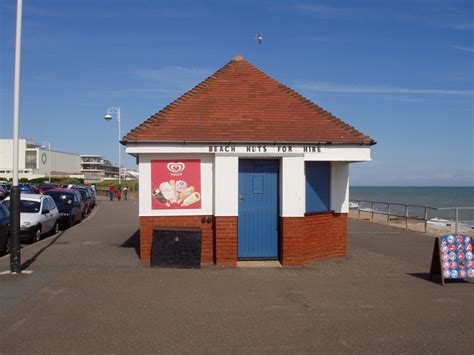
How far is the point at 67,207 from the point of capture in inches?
800

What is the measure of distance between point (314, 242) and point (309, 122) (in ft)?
8.61

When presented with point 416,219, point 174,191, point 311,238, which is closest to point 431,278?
point 311,238

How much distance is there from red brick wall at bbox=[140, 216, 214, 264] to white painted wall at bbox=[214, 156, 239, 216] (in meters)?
0.58

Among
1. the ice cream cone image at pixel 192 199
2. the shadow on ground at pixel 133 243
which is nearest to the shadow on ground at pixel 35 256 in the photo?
the shadow on ground at pixel 133 243

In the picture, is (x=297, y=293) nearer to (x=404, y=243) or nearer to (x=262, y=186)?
(x=262, y=186)

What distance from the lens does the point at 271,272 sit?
30.6ft

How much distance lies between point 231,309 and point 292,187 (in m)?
3.80

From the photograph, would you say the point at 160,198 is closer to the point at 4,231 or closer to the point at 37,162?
the point at 4,231

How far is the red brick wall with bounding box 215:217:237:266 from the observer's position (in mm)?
9898

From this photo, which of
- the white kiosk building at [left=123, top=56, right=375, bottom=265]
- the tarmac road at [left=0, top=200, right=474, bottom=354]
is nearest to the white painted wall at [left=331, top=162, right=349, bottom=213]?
the white kiosk building at [left=123, top=56, right=375, bottom=265]

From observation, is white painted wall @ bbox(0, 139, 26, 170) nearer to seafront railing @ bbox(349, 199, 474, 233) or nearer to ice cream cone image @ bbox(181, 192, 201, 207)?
seafront railing @ bbox(349, 199, 474, 233)

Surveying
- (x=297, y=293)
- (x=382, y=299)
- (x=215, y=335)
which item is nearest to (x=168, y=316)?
(x=215, y=335)

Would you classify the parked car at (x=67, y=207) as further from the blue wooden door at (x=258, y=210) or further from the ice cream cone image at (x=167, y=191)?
the blue wooden door at (x=258, y=210)

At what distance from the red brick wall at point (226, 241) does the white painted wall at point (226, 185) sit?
182mm
